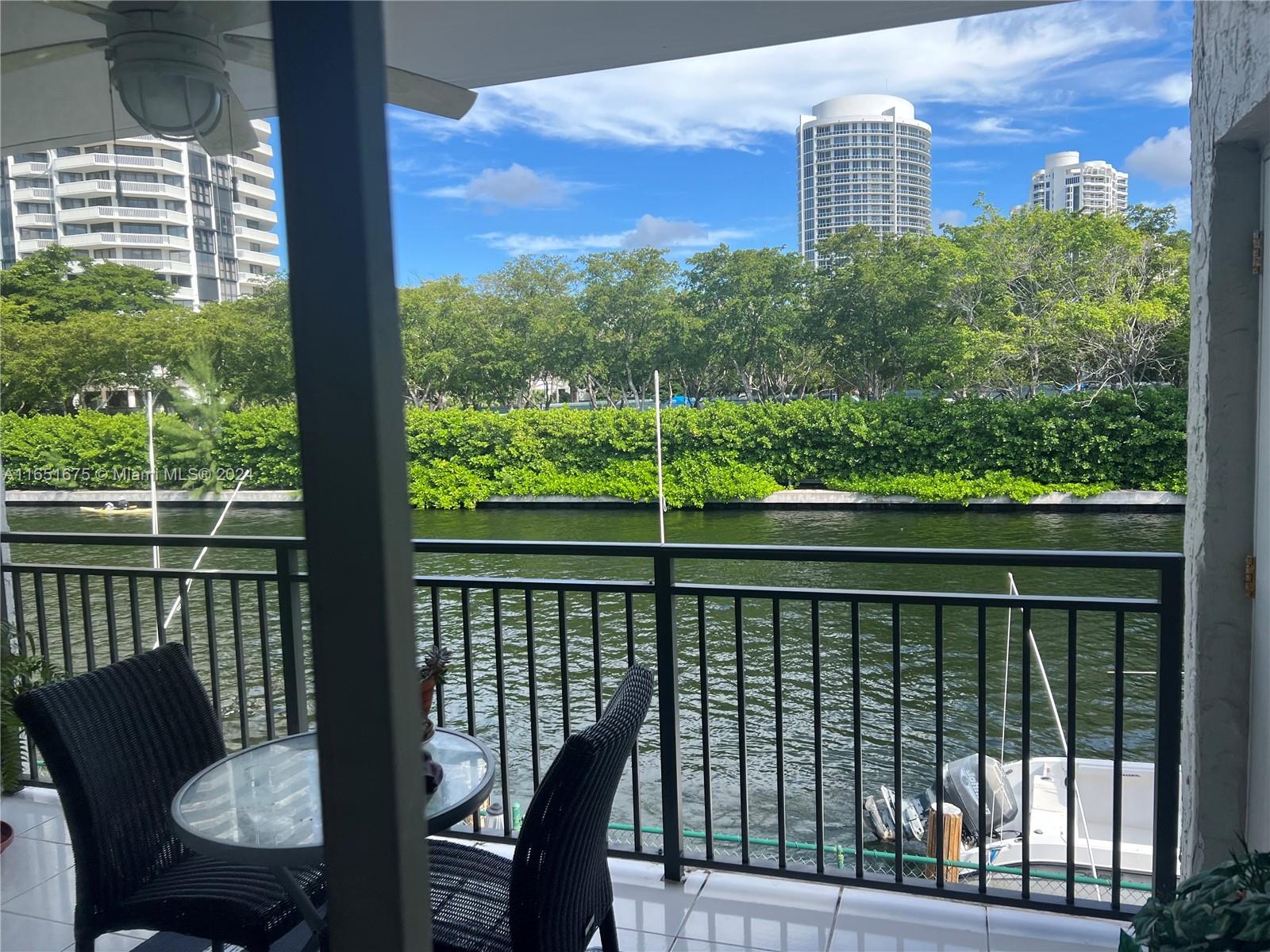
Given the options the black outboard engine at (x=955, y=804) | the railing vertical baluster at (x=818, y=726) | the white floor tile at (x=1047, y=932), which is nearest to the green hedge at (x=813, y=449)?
the black outboard engine at (x=955, y=804)

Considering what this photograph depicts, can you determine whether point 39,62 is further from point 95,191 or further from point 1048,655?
point 1048,655

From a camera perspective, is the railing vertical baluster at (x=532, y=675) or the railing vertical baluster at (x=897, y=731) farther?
the railing vertical baluster at (x=532, y=675)

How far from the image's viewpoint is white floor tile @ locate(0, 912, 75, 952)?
2.18m

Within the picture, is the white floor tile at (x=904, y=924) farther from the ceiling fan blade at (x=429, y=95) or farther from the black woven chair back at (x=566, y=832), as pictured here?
the ceiling fan blade at (x=429, y=95)

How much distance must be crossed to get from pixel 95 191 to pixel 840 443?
29.0 meters

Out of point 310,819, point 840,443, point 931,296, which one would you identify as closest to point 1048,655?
point 840,443

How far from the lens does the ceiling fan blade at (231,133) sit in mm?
1008

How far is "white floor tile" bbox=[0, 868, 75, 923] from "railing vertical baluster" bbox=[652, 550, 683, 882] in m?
1.52

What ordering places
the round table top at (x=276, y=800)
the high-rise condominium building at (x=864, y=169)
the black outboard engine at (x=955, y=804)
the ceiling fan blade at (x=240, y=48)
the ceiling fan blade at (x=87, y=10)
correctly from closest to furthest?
the ceiling fan blade at (x=240, y=48), the round table top at (x=276, y=800), the ceiling fan blade at (x=87, y=10), the black outboard engine at (x=955, y=804), the high-rise condominium building at (x=864, y=169)

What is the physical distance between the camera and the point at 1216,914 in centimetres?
128

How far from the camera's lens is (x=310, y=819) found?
1.61 meters

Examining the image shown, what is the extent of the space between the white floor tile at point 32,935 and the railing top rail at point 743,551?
100cm

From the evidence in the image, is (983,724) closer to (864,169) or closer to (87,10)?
(87,10)

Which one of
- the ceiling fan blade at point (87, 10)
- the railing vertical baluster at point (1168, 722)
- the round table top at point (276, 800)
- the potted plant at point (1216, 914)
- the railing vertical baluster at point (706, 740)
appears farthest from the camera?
the railing vertical baluster at point (706, 740)
